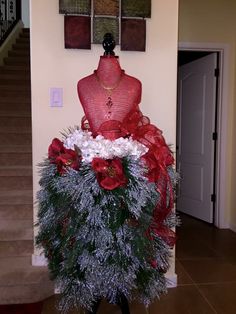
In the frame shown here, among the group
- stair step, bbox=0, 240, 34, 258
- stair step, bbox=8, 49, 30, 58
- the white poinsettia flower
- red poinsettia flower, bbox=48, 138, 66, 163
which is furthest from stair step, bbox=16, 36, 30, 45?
the white poinsettia flower

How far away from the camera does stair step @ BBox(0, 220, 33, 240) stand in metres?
2.36

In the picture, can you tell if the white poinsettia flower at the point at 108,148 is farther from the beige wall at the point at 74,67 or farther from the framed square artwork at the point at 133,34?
the framed square artwork at the point at 133,34

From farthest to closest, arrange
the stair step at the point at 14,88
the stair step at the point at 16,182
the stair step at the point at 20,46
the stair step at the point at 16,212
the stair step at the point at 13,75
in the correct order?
the stair step at the point at 20,46 < the stair step at the point at 13,75 < the stair step at the point at 14,88 < the stair step at the point at 16,182 < the stair step at the point at 16,212

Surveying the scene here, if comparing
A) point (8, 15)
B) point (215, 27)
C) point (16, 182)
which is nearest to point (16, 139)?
point (16, 182)

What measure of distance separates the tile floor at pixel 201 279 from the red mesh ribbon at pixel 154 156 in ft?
2.97

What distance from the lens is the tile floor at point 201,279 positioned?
6.36 feet

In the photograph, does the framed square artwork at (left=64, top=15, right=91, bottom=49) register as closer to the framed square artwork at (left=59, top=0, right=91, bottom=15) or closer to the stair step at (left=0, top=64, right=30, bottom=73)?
the framed square artwork at (left=59, top=0, right=91, bottom=15)

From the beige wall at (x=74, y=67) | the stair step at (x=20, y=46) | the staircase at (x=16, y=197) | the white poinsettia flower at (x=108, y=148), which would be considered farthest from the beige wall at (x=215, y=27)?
the stair step at (x=20, y=46)

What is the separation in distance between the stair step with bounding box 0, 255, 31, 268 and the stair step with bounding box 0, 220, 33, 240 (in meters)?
0.14

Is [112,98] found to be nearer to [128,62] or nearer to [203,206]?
[128,62]

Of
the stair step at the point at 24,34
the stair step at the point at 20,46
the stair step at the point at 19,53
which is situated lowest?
the stair step at the point at 19,53

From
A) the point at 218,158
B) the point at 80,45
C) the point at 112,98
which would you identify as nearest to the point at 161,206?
the point at 112,98

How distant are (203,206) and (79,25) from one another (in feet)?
8.79

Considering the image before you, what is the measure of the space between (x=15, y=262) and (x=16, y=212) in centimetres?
48
